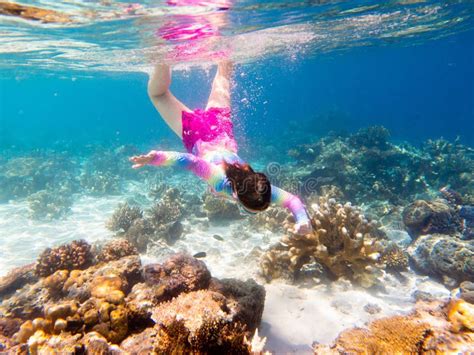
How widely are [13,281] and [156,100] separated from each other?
5321 millimetres

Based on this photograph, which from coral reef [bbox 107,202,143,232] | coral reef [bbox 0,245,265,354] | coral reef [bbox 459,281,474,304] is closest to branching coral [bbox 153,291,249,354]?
coral reef [bbox 0,245,265,354]

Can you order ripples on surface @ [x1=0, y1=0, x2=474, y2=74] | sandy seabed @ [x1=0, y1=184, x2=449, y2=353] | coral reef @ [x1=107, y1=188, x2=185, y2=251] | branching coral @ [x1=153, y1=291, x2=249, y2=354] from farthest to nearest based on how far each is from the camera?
1. ripples on surface @ [x1=0, y1=0, x2=474, y2=74]
2. coral reef @ [x1=107, y1=188, x2=185, y2=251]
3. sandy seabed @ [x1=0, y1=184, x2=449, y2=353]
4. branching coral @ [x1=153, y1=291, x2=249, y2=354]

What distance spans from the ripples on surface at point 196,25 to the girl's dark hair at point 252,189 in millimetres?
7360

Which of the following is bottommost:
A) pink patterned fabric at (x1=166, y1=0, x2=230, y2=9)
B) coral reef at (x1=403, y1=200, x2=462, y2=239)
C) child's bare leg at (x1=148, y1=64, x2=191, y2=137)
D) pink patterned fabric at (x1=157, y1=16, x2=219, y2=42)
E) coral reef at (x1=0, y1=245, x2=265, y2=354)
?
coral reef at (x1=403, y1=200, x2=462, y2=239)

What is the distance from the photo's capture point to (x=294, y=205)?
12.9ft

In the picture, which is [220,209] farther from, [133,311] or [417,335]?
[417,335]

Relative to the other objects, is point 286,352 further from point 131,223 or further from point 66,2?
point 66,2

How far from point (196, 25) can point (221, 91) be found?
4.34 metres

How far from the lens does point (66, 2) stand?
8.07 m

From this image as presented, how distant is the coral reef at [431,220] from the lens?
8.34 meters

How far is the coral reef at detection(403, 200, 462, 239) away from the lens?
8344 millimetres

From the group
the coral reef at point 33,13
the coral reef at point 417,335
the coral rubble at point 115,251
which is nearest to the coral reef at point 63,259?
the coral rubble at point 115,251

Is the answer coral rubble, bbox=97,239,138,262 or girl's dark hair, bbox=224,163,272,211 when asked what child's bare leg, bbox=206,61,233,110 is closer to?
coral rubble, bbox=97,239,138,262

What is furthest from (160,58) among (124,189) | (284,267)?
(284,267)
